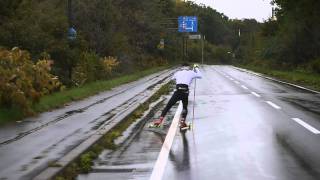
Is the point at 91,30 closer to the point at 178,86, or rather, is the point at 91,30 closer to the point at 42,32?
the point at 42,32

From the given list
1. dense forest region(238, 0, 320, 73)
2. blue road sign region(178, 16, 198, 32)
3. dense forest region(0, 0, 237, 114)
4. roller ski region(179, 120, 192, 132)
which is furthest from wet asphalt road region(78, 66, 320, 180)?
blue road sign region(178, 16, 198, 32)

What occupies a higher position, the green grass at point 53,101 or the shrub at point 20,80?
the shrub at point 20,80

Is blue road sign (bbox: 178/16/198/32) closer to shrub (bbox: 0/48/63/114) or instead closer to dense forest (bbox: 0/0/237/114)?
dense forest (bbox: 0/0/237/114)

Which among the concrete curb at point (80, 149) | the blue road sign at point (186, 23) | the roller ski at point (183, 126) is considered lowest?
the roller ski at point (183, 126)

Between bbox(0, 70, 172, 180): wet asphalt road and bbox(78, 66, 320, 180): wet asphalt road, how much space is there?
0.87 m

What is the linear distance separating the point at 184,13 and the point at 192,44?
25.8 feet

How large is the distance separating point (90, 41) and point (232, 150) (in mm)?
32998

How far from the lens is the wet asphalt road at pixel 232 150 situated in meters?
7.81

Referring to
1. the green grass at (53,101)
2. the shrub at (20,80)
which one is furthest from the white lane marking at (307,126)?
the green grass at (53,101)

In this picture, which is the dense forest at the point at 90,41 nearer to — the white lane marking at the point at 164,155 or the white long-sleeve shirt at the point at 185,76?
the white long-sleeve shirt at the point at 185,76

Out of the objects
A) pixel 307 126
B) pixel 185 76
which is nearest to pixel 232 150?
pixel 185 76

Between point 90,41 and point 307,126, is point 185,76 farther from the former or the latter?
point 90,41

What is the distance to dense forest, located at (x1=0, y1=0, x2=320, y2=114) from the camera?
15664 mm

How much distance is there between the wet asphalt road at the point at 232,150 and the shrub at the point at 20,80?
3.74 meters
